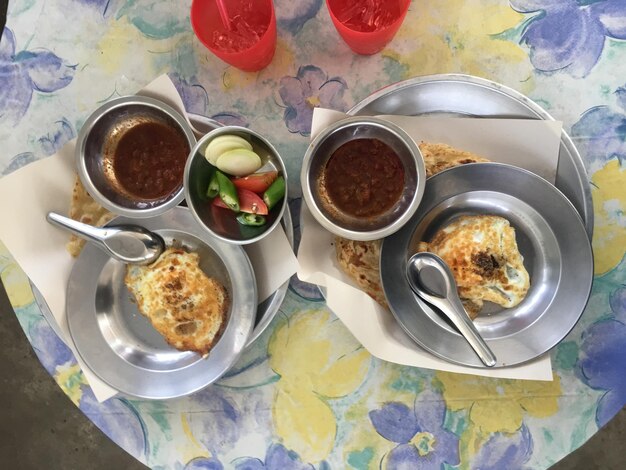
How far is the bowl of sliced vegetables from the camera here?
1.59 metres

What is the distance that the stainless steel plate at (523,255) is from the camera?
1640 millimetres

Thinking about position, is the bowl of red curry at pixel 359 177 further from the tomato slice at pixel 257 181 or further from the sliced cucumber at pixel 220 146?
the sliced cucumber at pixel 220 146

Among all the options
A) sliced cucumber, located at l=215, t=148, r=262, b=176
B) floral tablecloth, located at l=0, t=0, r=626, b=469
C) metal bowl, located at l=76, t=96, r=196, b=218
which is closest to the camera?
sliced cucumber, located at l=215, t=148, r=262, b=176

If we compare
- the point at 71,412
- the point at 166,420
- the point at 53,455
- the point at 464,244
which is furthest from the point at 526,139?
the point at 53,455

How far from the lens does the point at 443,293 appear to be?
5.39ft

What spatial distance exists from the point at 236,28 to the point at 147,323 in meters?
1.12

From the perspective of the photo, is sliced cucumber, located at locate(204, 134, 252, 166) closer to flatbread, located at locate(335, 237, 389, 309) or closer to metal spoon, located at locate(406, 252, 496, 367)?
flatbread, located at locate(335, 237, 389, 309)

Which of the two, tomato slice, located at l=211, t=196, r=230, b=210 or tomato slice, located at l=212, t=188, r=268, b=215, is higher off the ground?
tomato slice, located at l=212, t=188, r=268, b=215

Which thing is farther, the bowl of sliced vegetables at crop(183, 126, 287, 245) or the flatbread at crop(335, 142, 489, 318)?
the flatbread at crop(335, 142, 489, 318)

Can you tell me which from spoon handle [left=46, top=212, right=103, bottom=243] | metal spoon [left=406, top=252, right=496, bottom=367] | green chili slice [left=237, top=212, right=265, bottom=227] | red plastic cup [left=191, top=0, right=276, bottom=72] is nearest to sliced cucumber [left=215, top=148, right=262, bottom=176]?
green chili slice [left=237, top=212, right=265, bottom=227]

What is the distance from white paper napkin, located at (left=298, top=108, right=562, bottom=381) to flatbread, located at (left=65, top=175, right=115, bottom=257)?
757 millimetres

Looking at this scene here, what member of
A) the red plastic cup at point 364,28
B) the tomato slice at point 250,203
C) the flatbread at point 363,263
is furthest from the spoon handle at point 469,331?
the red plastic cup at point 364,28

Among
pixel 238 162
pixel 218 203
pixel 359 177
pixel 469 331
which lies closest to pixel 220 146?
pixel 238 162

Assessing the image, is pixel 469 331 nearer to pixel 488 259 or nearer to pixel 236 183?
pixel 488 259
